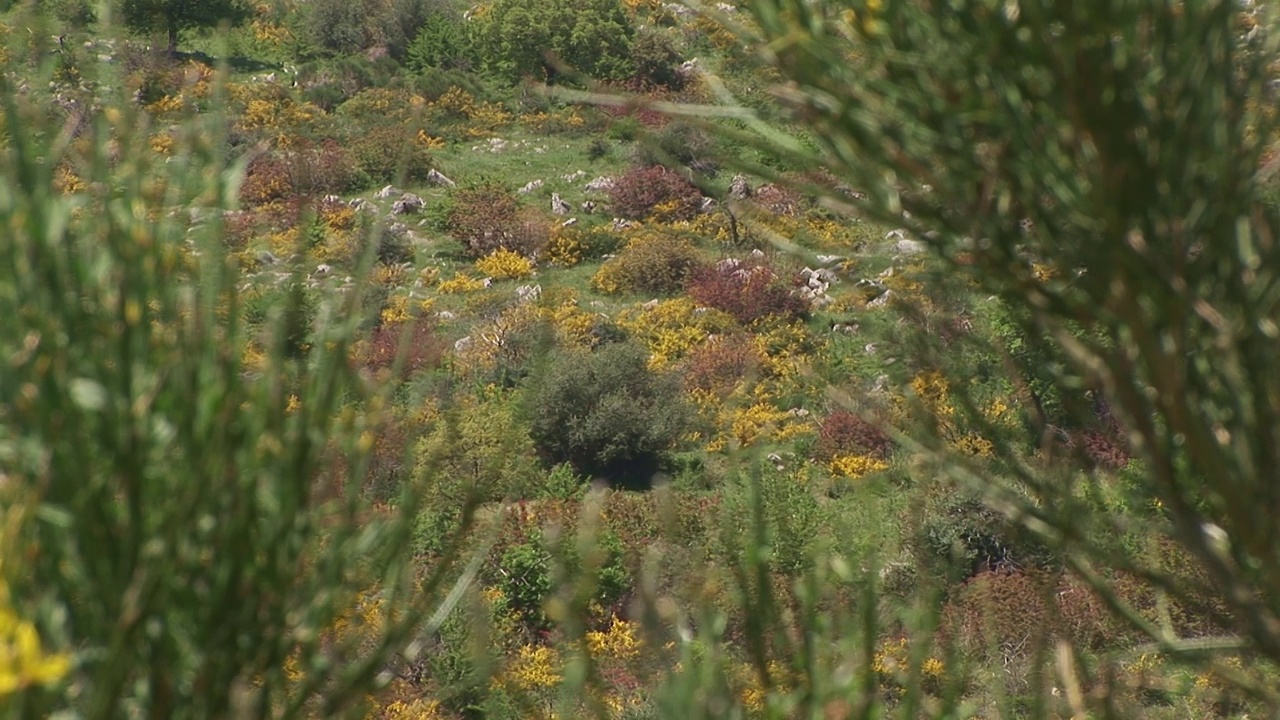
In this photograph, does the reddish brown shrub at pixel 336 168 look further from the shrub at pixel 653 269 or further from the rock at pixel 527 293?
the shrub at pixel 653 269

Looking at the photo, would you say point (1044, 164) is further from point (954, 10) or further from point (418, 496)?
point (418, 496)

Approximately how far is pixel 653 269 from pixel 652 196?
9.92ft

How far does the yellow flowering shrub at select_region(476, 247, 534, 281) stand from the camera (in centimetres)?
2081

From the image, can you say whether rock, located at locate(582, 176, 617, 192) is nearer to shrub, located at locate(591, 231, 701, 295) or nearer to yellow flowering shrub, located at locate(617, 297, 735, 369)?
shrub, located at locate(591, 231, 701, 295)

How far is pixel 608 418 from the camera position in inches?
621

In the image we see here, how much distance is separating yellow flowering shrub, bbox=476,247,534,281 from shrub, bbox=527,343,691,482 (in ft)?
14.0

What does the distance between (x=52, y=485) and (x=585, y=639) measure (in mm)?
469

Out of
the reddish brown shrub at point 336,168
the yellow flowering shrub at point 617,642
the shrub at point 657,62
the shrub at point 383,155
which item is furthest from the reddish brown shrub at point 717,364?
the shrub at point 657,62

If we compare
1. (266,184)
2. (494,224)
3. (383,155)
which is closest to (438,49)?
(383,155)

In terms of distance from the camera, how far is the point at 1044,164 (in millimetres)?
1186

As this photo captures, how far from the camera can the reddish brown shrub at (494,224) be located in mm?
21500

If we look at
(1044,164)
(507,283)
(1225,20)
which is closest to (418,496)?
(1044,164)

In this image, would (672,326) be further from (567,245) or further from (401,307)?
(401,307)

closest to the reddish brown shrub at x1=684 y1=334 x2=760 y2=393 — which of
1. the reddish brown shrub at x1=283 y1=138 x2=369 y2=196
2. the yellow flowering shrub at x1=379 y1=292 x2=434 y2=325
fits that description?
the yellow flowering shrub at x1=379 y1=292 x2=434 y2=325
